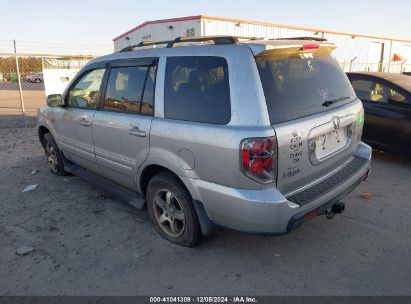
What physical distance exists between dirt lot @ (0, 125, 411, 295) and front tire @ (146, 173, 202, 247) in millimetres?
129

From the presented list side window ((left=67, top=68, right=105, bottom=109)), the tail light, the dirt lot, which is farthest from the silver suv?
the dirt lot

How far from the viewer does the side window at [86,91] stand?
4.07 m

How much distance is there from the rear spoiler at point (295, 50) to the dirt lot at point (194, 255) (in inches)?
72.1

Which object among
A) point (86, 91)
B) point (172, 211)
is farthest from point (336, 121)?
point (86, 91)

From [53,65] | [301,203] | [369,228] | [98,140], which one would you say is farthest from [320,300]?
[53,65]

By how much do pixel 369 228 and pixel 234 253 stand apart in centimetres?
155

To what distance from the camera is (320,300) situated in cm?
258

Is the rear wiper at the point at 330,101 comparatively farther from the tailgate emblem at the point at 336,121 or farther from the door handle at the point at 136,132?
the door handle at the point at 136,132

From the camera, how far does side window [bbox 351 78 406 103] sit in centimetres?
563

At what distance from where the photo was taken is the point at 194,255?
126 inches

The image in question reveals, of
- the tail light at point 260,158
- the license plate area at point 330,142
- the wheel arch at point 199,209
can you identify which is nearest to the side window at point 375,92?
the license plate area at point 330,142

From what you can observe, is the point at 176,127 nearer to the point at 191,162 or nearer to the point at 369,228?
the point at 191,162

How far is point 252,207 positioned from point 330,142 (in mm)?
1055

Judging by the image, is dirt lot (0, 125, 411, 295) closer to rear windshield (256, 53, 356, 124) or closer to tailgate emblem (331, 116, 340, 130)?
tailgate emblem (331, 116, 340, 130)
